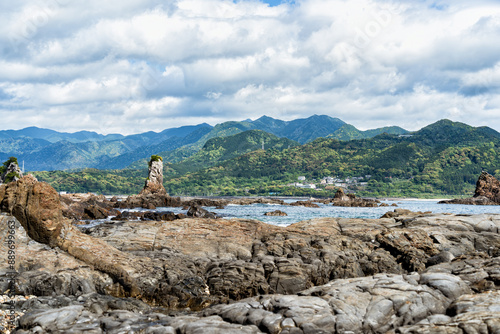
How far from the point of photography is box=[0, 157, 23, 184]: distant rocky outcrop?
307 feet

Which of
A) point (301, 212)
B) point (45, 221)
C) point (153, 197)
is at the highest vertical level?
point (45, 221)

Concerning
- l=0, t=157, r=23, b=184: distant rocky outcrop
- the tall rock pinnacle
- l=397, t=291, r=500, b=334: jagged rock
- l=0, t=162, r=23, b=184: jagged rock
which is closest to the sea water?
the tall rock pinnacle

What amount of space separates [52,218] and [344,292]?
1734 centimetres

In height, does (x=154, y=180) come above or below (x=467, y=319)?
above

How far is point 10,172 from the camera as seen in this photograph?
A: 9619cm

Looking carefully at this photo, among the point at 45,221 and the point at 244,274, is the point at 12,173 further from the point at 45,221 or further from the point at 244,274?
the point at 244,274

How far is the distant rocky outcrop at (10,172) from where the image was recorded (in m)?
93.7

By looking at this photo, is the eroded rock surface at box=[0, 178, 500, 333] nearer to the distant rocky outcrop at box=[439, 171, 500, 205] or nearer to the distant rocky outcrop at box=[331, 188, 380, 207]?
the distant rocky outcrop at box=[331, 188, 380, 207]

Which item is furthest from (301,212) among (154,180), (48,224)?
(48,224)

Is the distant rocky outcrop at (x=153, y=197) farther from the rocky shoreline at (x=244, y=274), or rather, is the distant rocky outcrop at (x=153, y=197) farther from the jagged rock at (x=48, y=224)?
the jagged rock at (x=48, y=224)

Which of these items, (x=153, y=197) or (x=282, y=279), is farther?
(x=153, y=197)

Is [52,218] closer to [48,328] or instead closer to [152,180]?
[48,328]

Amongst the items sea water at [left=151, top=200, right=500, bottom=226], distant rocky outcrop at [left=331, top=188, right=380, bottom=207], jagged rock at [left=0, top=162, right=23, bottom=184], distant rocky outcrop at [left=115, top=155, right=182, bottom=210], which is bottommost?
distant rocky outcrop at [left=331, top=188, right=380, bottom=207]

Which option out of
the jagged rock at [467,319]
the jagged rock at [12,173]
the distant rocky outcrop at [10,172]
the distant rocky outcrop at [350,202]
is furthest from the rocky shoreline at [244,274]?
the distant rocky outcrop at [350,202]
